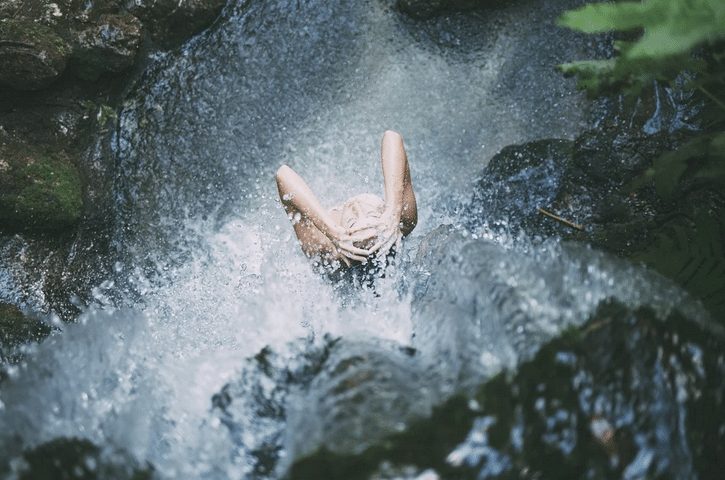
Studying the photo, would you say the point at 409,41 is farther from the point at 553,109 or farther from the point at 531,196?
the point at 531,196

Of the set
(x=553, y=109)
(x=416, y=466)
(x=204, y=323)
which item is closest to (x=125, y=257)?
(x=204, y=323)

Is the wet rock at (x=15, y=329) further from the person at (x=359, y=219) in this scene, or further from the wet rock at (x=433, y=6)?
the wet rock at (x=433, y=6)

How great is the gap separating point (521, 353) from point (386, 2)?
3.35 m

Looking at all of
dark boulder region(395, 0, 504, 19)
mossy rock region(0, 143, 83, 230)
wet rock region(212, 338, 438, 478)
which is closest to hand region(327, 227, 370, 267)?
wet rock region(212, 338, 438, 478)

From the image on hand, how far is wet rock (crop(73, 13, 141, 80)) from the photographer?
4.07 metres

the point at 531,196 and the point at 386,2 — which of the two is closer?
the point at 531,196

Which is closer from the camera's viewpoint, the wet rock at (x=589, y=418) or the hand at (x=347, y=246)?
the wet rock at (x=589, y=418)

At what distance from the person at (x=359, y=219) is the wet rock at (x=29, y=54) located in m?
1.78

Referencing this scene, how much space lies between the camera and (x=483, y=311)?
8.39 ft

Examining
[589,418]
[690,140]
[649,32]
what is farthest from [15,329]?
[690,140]

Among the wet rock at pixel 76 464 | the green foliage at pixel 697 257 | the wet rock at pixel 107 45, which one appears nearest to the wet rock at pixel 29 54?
the wet rock at pixel 107 45

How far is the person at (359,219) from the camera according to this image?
3.25 m

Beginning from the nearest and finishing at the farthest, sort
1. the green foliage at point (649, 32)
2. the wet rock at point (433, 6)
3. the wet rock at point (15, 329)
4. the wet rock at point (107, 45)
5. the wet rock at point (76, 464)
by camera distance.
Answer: the green foliage at point (649, 32) < the wet rock at point (76, 464) < the wet rock at point (15, 329) < the wet rock at point (107, 45) < the wet rock at point (433, 6)

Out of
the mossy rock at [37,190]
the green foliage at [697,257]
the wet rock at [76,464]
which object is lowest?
the green foliage at [697,257]
